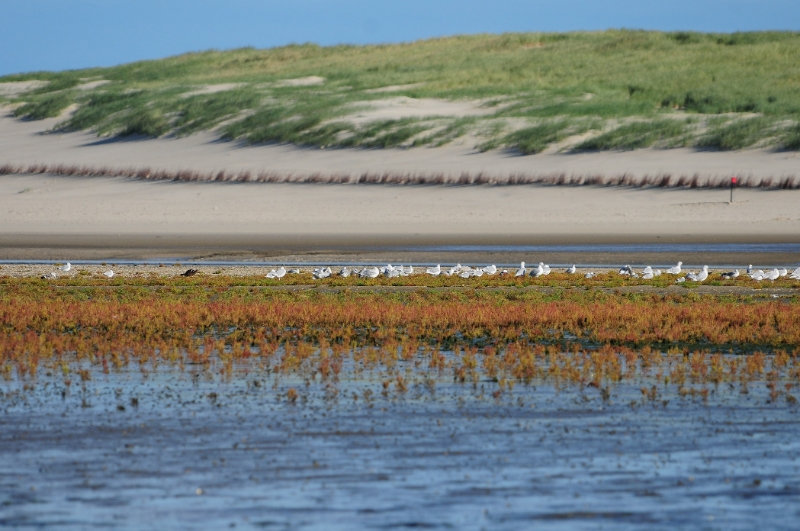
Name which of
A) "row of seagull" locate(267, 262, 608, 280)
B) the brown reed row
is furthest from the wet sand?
"row of seagull" locate(267, 262, 608, 280)

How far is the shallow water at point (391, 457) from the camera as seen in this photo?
6383mm

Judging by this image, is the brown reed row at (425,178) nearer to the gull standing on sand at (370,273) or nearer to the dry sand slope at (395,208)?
the dry sand slope at (395,208)

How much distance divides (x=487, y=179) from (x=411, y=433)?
30.7 metres

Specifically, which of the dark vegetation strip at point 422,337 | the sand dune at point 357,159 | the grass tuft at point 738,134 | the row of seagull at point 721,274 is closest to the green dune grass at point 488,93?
the grass tuft at point 738,134

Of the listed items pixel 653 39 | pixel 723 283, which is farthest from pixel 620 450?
pixel 653 39

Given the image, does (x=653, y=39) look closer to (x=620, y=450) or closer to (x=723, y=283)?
(x=723, y=283)

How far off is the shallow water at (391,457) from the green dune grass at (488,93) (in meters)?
35.1

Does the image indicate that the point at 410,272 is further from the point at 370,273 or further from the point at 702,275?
the point at 702,275

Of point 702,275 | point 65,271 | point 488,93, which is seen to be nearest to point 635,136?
point 488,93

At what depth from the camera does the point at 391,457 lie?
7520 mm

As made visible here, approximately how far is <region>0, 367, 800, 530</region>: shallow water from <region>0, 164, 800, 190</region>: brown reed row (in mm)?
27078

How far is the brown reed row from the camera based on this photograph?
36.0m

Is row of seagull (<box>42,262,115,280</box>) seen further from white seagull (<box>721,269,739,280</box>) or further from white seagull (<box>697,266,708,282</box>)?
white seagull (<box>721,269,739,280</box>)

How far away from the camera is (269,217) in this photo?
3391 centimetres
